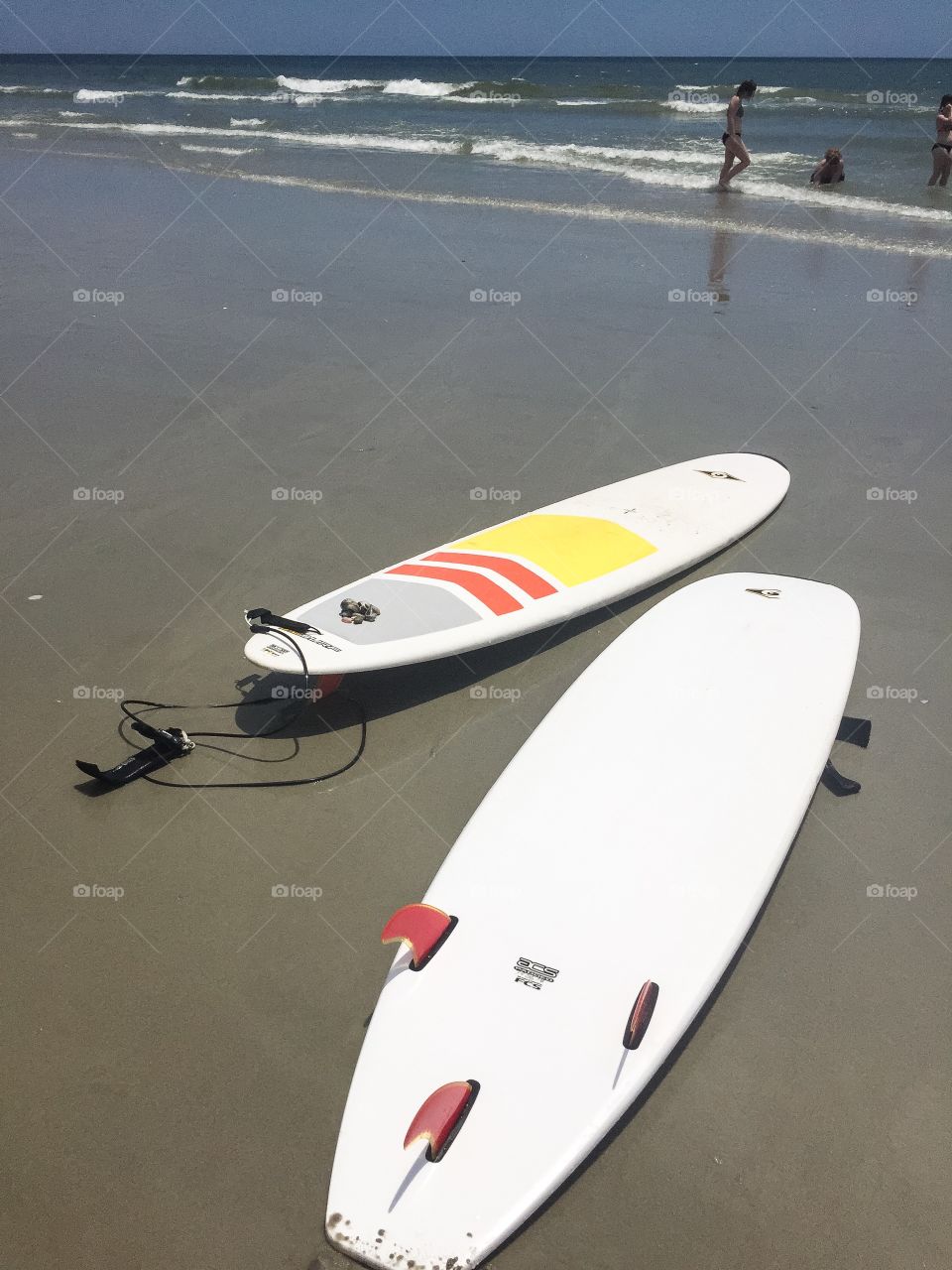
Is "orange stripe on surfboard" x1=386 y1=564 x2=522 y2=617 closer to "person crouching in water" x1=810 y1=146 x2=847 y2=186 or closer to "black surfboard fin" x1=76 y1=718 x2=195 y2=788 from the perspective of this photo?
"black surfboard fin" x1=76 y1=718 x2=195 y2=788

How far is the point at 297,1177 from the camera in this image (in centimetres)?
240

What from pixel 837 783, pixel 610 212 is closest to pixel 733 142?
pixel 610 212

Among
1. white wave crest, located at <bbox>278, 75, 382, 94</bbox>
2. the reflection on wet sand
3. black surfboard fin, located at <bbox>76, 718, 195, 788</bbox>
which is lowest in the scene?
black surfboard fin, located at <bbox>76, 718, 195, 788</bbox>

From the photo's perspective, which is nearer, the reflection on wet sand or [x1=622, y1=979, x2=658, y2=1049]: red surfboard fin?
[x1=622, y1=979, x2=658, y2=1049]: red surfboard fin

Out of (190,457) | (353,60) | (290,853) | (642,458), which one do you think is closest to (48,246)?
(190,457)

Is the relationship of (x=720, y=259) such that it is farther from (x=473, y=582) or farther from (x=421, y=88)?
(x=421, y=88)

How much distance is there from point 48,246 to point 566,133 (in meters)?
10.8

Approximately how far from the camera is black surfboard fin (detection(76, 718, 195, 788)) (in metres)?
3.59

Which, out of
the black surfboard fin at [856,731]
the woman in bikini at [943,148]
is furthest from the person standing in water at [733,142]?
the black surfboard fin at [856,731]

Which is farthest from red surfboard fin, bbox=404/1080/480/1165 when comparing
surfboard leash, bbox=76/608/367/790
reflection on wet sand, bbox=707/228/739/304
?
reflection on wet sand, bbox=707/228/739/304

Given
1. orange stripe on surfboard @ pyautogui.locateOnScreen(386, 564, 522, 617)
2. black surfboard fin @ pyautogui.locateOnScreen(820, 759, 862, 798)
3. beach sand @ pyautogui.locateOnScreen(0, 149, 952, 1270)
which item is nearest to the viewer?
beach sand @ pyautogui.locateOnScreen(0, 149, 952, 1270)

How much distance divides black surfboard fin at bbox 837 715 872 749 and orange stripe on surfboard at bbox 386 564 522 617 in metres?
1.41

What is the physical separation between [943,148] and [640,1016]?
1240 cm

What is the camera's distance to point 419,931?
2.72 meters
